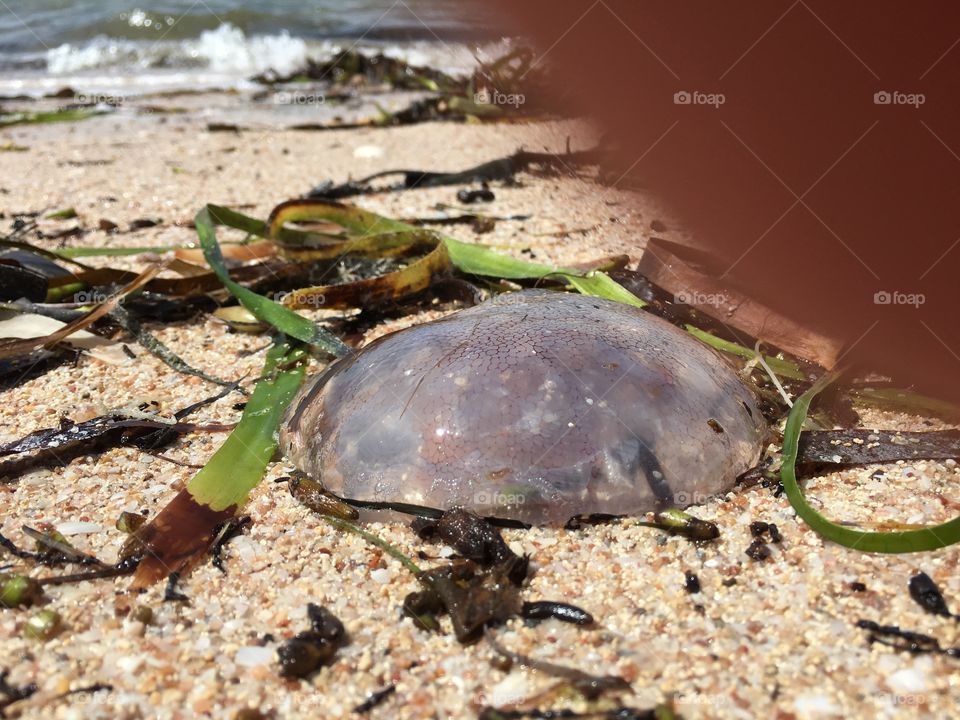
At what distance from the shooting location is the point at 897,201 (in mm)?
971

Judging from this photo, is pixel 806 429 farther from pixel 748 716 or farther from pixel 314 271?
pixel 314 271

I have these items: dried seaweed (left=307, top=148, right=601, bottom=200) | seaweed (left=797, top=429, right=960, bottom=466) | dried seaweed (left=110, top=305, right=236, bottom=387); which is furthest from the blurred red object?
dried seaweed (left=307, top=148, right=601, bottom=200)

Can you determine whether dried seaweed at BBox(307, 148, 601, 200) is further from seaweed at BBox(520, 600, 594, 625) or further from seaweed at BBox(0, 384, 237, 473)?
seaweed at BBox(520, 600, 594, 625)

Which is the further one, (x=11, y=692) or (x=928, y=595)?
(x=928, y=595)

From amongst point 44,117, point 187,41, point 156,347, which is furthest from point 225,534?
point 187,41

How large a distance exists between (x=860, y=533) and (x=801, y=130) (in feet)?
3.13

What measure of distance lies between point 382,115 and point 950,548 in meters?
6.08

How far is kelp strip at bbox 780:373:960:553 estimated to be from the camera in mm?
1568

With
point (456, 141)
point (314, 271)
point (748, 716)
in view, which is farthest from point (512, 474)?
point (456, 141)

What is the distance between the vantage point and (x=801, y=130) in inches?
38.5

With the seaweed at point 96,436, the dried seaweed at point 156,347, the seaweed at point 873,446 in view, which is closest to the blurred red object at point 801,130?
the seaweed at point 873,446

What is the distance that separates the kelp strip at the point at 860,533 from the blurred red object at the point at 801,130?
0.46 meters

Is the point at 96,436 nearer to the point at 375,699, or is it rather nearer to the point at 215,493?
the point at 215,493

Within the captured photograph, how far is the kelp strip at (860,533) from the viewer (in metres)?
1.57
